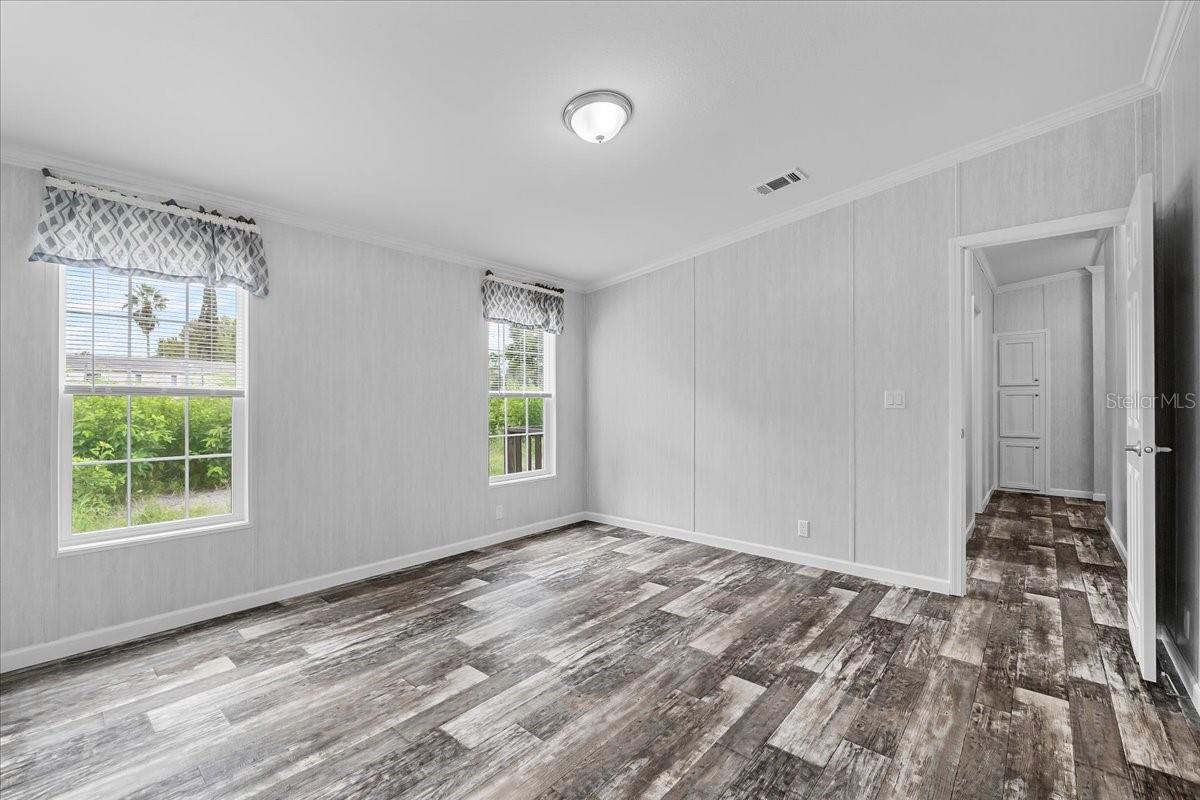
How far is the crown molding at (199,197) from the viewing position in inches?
104

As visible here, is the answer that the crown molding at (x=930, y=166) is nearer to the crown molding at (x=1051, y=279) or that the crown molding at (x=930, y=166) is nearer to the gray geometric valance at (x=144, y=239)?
the gray geometric valance at (x=144, y=239)

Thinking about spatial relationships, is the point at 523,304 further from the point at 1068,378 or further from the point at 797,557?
the point at 1068,378

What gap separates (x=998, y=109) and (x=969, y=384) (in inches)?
114

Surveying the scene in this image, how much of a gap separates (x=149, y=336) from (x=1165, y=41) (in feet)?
16.7

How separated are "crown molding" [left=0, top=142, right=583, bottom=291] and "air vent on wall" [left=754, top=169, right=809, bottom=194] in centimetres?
244

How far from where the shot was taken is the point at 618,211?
3.69m

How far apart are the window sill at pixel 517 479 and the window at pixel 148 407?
6.42 feet

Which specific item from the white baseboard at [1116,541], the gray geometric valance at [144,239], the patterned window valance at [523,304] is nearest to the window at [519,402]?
the patterned window valance at [523,304]

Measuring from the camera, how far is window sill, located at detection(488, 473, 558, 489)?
477cm

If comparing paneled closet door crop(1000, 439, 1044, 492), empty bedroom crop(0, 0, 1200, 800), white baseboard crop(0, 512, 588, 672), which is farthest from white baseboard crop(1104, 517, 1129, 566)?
white baseboard crop(0, 512, 588, 672)

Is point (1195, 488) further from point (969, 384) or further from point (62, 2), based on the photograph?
point (62, 2)

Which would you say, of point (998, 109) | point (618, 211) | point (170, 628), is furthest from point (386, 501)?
point (998, 109)

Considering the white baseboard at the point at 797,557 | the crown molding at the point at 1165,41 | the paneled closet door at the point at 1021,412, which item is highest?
the crown molding at the point at 1165,41

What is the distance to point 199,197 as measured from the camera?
123 inches
